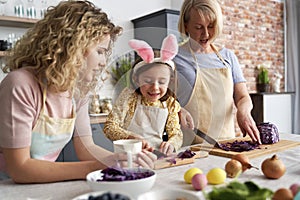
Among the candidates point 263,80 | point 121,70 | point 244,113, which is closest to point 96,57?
point 121,70

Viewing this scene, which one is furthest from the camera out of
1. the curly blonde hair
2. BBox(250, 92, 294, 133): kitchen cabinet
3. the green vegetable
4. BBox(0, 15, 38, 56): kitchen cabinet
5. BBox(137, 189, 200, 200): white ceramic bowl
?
BBox(250, 92, 294, 133): kitchen cabinet

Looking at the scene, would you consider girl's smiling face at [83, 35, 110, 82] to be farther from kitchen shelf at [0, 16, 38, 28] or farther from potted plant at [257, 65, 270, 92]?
potted plant at [257, 65, 270, 92]

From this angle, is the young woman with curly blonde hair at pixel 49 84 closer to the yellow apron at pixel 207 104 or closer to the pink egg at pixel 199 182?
the pink egg at pixel 199 182

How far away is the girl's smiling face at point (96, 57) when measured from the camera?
87cm

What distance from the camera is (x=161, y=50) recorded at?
2.99ft

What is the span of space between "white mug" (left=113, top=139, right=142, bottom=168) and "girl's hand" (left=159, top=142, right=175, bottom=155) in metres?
0.09

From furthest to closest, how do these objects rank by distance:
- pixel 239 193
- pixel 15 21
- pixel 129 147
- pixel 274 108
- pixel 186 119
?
pixel 274 108 < pixel 15 21 < pixel 186 119 < pixel 129 147 < pixel 239 193

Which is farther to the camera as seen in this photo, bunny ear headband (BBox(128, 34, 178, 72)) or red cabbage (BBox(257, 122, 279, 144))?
red cabbage (BBox(257, 122, 279, 144))

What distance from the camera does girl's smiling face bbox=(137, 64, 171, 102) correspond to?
919mm

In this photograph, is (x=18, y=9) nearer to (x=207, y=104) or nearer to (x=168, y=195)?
(x=207, y=104)

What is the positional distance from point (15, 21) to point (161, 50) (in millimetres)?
1998

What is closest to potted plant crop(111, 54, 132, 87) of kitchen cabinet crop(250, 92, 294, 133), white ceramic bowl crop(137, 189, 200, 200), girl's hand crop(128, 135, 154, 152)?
girl's hand crop(128, 135, 154, 152)

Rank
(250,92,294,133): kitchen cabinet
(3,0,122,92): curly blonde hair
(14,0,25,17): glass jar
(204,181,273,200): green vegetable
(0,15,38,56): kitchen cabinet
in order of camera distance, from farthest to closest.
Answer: (250,92,294,133): kitchen cabinet, (14,0,25,17): glass jar, (0,15,38,56): kitchen cabinet, (3,0,122,92): curly blonde hair, (204,181,273,200): green vegetable

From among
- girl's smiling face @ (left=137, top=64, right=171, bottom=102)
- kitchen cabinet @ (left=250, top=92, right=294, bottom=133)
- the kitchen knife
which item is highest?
girl's smiling face @ (left=137, top=64, right=171, bottom=102)
